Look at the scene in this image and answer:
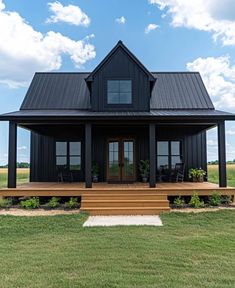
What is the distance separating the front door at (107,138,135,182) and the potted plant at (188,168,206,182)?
253cm

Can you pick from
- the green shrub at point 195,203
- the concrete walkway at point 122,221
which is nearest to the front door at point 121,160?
the green shrub at point 195,203

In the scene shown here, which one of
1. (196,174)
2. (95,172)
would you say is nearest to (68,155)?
(95,172)

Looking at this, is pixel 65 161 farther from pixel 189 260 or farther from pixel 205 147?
pixel 189 260

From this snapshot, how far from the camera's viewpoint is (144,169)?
1302 cm

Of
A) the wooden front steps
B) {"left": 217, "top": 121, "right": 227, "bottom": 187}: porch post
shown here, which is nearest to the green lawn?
the wooden front steps

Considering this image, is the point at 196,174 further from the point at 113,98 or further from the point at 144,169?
the point at 113,98

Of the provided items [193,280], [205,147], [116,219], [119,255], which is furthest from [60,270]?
[205,147]

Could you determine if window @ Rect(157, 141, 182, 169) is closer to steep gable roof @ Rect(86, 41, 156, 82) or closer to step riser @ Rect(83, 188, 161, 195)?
steep gable roof @ Rect(86, 41, 156, 82)

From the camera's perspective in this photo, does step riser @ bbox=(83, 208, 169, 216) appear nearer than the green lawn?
No

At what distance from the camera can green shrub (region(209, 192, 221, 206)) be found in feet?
32.7

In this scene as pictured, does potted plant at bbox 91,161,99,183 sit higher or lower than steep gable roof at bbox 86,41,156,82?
lower

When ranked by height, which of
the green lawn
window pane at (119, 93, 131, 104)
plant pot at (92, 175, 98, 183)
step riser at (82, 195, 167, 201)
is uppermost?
window pane at (119, 93, 131, 104)

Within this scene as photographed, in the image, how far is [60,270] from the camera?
14.9ft

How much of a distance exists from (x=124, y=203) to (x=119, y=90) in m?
4.92
